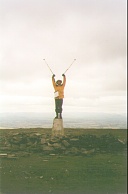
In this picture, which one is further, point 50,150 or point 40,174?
point 50,150

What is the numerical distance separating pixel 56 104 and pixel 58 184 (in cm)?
928

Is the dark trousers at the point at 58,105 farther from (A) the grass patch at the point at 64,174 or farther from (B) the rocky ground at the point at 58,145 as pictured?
(A) the grass patch at the point at 64,174

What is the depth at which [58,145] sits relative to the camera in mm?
16625

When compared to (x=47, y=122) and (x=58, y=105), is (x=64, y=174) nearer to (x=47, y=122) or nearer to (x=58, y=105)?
(x=58, y=105)

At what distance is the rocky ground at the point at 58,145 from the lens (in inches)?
625

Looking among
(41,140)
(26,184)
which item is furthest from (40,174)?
(41,140)

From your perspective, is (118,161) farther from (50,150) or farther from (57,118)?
(57,118)

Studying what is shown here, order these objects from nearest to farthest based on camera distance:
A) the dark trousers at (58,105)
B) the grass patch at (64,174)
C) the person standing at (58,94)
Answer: the grass patch at (64,174) < the person standing at (58,94) < the dark trousers at (58,105)

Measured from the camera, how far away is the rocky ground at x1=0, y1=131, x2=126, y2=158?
1587 cm

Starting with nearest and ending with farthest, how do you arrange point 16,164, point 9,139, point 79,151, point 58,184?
1. point 58,184
2. point 16,164
3. point 79,151
4. point 9,139

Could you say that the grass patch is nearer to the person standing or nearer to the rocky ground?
the rocky ground

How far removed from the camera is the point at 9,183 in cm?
1080

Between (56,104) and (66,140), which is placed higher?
(56,104)

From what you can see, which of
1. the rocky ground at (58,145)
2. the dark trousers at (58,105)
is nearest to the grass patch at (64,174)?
the rocky ground at (58,145)
